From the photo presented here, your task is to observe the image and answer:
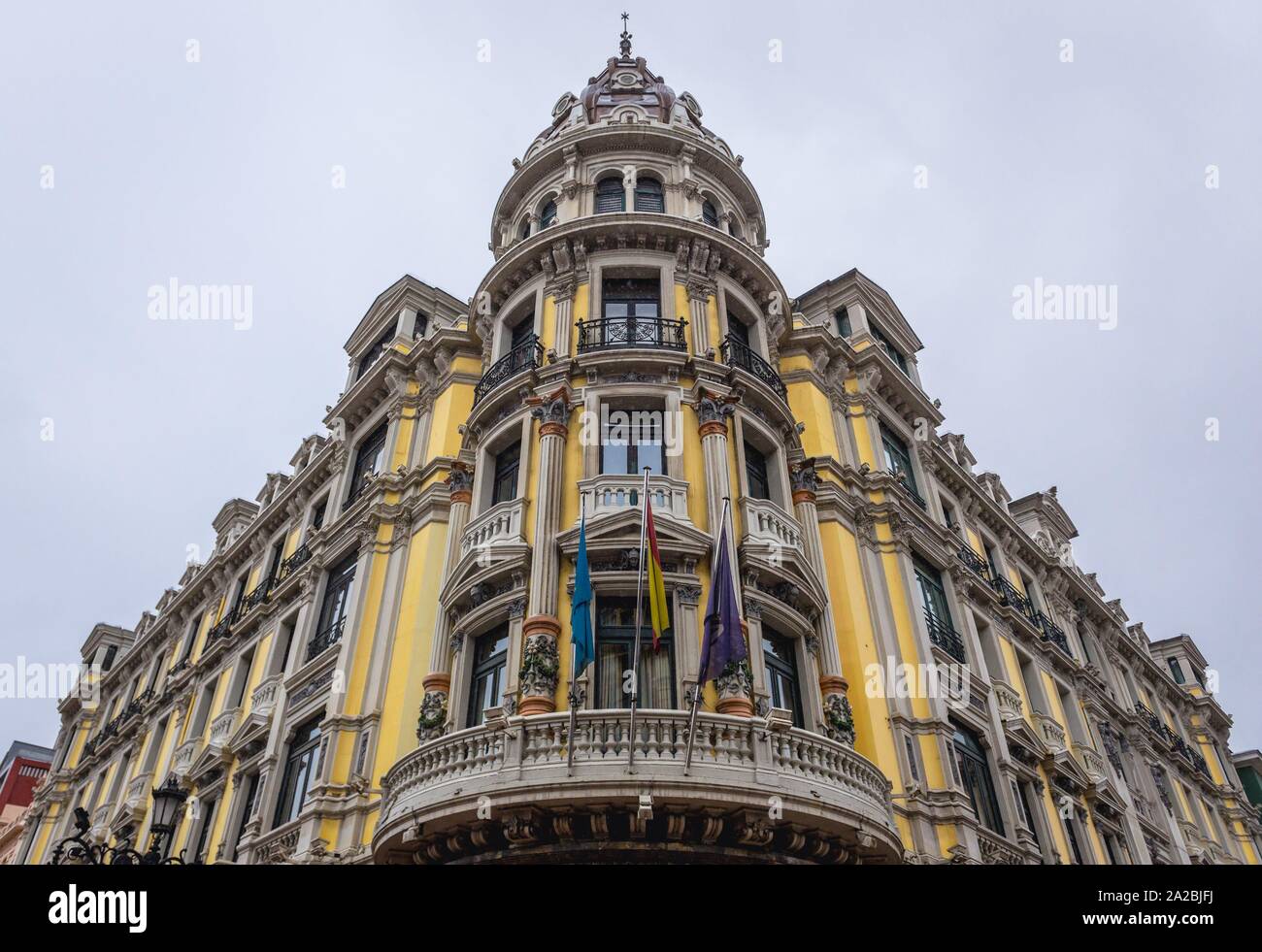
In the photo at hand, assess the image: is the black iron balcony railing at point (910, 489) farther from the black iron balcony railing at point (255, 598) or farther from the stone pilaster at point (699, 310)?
the black iron balcony railing at point (255, 598)

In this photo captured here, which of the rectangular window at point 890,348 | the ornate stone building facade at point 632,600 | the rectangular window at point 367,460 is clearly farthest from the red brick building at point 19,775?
the rectangular window at point 890,348

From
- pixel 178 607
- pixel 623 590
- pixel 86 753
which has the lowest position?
pixel 623 590

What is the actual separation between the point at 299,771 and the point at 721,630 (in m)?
12.3

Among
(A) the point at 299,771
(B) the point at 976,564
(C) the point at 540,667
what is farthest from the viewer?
(B) the point at 976,564

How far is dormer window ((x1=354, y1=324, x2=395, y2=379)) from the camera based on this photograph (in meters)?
30.7

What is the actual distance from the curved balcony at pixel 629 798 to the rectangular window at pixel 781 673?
300 cm

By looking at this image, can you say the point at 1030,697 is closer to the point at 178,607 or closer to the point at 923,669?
the point at 923,669

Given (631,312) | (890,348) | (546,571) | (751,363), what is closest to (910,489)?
(890,348)

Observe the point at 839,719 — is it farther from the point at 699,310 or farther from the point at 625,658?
the point at 699,310

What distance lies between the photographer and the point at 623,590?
57.2 ft

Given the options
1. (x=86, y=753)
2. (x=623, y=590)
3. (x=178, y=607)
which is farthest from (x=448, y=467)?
(x=86, y=753)

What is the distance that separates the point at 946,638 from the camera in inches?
923
